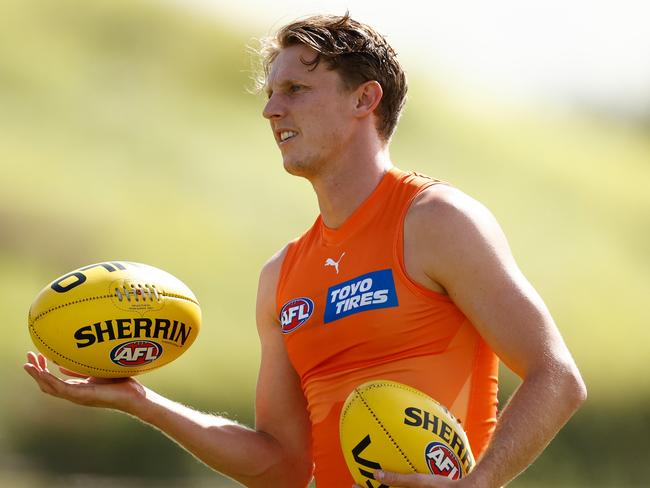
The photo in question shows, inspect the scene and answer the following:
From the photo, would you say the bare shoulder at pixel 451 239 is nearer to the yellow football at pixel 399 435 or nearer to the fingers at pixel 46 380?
the yellow football at pixel 399 435

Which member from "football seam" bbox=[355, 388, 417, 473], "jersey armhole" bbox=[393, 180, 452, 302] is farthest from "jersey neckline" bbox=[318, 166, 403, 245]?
"football seam" bbox=[355, 388, 417, 473]

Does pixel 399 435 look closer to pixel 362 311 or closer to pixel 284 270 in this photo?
pixel 362 311

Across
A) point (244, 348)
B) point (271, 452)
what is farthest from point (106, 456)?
point (271, 452)

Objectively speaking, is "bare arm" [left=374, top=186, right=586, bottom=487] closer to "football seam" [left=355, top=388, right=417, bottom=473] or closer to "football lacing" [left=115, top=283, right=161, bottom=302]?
"football seam" [left=355, top=388, right=417, bottom=473]

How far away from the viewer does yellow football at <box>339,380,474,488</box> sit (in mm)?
3145

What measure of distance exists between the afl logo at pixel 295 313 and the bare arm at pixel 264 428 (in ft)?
0.71

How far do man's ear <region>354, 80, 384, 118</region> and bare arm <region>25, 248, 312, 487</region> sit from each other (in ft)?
2.18

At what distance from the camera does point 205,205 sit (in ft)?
54.5

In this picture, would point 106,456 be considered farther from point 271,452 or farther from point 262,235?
point 271,452

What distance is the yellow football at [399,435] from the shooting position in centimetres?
314

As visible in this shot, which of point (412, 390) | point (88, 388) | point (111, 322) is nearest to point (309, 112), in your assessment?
point (111, 322)

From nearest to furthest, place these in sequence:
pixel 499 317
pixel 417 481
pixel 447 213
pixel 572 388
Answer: pixel 417 481 → pixel 572 388 → pixel 499 317 → pixel 447 213

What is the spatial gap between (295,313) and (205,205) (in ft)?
42.2

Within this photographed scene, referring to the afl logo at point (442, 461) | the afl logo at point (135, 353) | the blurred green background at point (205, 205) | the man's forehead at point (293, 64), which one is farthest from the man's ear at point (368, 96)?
the blurred green background at point (205, 205)
